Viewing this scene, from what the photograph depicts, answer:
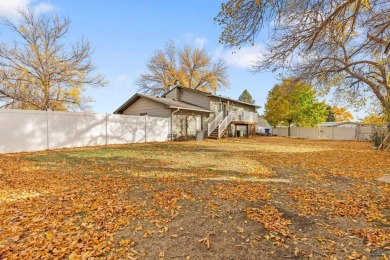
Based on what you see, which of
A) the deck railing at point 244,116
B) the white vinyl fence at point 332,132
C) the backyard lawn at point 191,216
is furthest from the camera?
the white vinyl fence at point 332,132

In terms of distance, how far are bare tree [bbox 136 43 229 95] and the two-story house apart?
11.8 meters

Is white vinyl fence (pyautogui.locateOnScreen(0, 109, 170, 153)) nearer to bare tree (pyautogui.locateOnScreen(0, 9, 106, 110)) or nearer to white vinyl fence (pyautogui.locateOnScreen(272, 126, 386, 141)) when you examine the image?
bare tree (pyautogui.locateOnScreen(0, 9, 106, 110))

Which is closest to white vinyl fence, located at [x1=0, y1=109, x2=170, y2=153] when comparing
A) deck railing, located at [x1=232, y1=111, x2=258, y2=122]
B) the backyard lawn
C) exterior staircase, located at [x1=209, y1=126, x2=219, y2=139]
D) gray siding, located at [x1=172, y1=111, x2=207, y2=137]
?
gray siding, located at [x1=172, y1=111, x2=207, y2=137]

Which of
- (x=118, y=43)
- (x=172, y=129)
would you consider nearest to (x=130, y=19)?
(x=118, y=43)

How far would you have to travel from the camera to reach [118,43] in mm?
13195

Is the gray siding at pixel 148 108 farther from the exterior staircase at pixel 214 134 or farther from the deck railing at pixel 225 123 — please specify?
the deck railing at pixel 225 123

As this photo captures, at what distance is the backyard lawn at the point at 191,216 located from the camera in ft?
8.61

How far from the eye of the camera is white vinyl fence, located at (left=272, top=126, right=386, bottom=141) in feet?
87.5

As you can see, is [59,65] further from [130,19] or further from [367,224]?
[367,224]

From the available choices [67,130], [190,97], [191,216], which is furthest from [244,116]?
[191,216]

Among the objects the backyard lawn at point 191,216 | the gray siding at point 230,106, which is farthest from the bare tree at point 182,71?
the backyard lawn at point 191,216

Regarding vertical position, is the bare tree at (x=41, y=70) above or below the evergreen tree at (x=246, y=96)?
below

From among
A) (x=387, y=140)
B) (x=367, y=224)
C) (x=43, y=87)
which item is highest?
(x=43, y=87)

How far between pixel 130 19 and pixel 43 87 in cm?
1302
